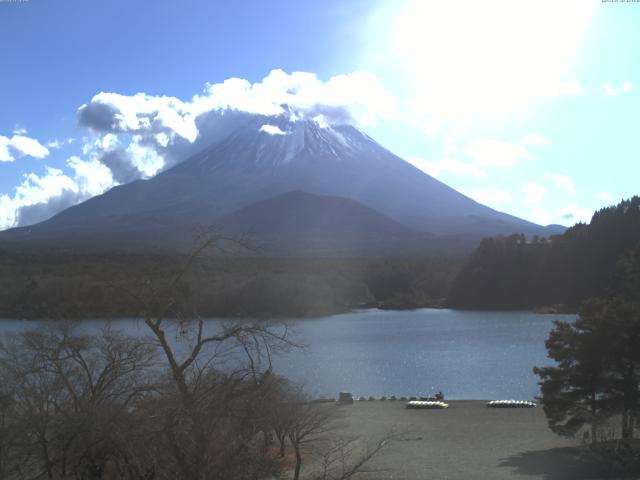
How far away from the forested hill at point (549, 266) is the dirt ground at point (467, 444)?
123 feet

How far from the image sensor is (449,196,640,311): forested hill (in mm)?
52844

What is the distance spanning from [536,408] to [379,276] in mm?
47647

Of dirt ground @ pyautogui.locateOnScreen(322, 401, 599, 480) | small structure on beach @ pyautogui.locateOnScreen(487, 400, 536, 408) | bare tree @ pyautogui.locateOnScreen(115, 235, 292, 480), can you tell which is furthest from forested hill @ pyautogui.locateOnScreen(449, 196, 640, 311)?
bare tree @ pyautogui.locateOnScreen(115, 235, 292, 480)

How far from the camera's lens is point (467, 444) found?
13414 millimetres

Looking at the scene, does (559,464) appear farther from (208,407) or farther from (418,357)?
(418,357)

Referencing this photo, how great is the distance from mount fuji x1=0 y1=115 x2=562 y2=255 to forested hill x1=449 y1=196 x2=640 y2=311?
22268 mm

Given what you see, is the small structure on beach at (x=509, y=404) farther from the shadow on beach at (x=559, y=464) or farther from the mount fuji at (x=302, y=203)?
the mount fuji at (x=302, y=203)

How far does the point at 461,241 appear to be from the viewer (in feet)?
297

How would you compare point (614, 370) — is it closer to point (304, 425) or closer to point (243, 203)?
point (304, 425)

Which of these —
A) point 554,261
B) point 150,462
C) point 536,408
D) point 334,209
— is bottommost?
point 536,408

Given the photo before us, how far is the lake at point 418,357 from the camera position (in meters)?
22.0

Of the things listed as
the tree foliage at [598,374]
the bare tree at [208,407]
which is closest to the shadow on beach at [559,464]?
the tree foliage at [598,374]

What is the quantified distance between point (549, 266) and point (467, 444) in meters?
46.4

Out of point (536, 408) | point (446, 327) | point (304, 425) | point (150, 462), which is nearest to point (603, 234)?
point (446, 327)
